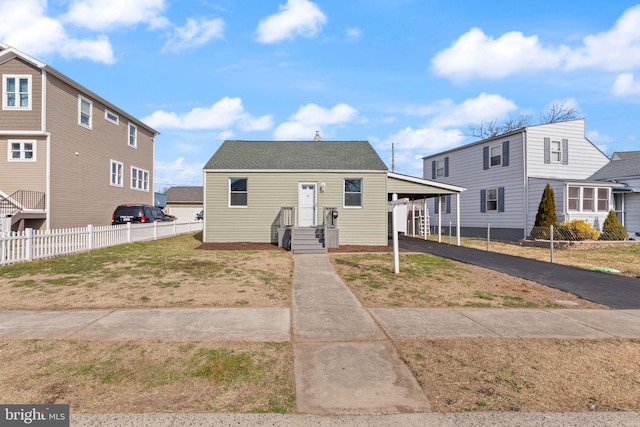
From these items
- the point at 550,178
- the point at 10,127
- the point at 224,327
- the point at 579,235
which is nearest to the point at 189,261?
the point at 224,327

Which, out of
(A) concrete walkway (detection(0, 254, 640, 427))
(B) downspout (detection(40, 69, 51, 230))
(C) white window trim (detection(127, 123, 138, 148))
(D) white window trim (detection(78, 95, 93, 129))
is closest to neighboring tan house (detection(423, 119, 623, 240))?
(A) concrete walkway (detection(0, 254, 640, 427))

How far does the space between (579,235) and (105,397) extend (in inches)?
789

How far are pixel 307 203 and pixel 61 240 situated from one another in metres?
9.31

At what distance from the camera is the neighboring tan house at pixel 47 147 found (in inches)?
666

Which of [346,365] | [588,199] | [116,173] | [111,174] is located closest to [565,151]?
[588,199]

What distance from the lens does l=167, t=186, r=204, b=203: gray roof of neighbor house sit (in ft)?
139

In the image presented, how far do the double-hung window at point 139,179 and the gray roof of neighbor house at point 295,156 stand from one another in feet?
35.0

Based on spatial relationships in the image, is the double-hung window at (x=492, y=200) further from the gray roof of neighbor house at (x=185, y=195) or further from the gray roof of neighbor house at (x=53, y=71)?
the gray roof of neighbor house at (x=185, y=195)

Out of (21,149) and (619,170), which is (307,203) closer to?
(21,149)

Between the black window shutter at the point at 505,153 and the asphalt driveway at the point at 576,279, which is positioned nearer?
the asphalt driveway at the point at 576,279

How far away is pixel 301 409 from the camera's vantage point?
293 centimetres

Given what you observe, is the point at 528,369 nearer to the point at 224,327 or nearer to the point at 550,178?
the point at 224,327

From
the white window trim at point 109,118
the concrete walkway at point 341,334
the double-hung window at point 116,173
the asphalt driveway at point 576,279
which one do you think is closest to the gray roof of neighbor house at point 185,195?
the double-hung window at point 116,173

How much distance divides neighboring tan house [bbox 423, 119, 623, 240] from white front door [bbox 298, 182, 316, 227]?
41.7 ft
